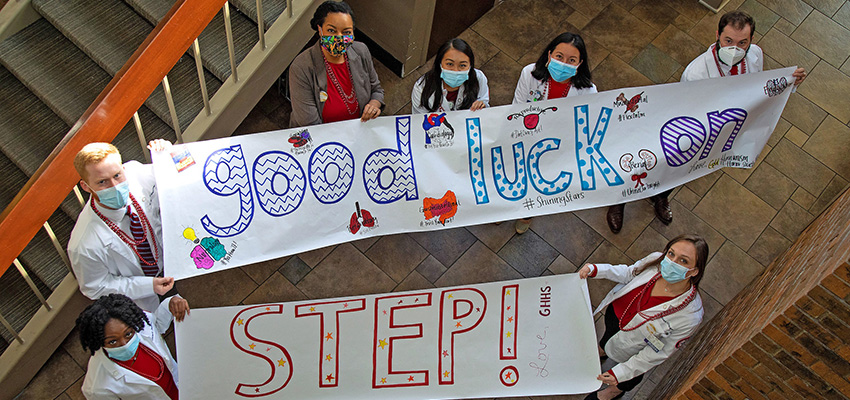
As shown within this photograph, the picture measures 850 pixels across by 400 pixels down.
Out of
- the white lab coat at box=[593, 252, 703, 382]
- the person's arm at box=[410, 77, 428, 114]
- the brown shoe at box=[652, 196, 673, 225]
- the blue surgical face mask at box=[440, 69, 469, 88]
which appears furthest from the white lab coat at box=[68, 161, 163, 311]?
the brown shoe at box=[652, 196, 673, 225]

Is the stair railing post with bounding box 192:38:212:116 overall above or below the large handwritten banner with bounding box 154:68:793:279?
above

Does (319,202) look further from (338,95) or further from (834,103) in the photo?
(834,103)

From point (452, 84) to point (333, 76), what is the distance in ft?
1.97

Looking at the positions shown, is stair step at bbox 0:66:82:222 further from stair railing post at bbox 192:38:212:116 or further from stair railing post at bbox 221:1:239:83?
stair railing post at bbox 221:1:239:83

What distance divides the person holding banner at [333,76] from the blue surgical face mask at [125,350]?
51.5 inches

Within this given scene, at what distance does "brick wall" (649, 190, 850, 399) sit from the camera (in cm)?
213

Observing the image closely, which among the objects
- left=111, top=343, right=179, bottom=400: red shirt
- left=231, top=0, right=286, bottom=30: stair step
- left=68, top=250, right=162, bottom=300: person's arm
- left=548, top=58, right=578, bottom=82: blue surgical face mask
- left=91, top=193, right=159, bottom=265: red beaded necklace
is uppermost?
left=231, top=0, right=286, bottom=30: stair step

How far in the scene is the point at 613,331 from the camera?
3471mm

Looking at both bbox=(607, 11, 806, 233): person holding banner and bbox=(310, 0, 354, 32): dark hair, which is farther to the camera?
bbox=(607, 11, 806, 233): person holding banner

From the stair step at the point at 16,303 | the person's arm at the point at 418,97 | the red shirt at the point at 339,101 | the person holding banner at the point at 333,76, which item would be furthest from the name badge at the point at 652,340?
the stair step at the point at 16,303

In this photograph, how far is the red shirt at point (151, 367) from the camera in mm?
2924

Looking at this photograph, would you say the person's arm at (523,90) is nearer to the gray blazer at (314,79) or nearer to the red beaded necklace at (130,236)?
the gray blazer at (314,79)

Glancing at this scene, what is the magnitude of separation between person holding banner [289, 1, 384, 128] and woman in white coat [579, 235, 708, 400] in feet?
4.79

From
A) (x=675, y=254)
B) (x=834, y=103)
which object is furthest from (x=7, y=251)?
(x=834, y=103)
